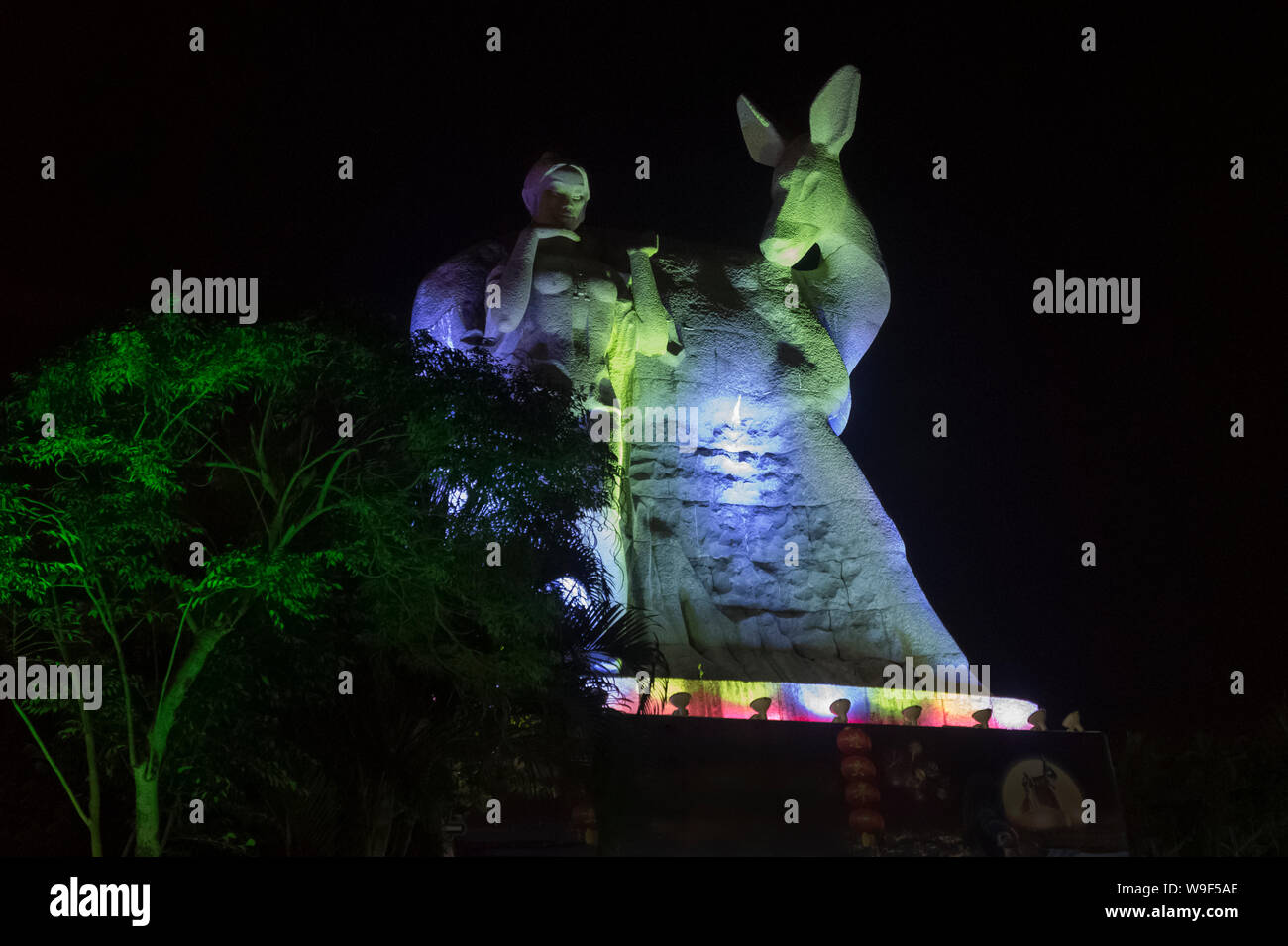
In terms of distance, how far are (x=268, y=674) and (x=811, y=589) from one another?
773 centimetres

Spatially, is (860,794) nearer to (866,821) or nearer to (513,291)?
(866,821)

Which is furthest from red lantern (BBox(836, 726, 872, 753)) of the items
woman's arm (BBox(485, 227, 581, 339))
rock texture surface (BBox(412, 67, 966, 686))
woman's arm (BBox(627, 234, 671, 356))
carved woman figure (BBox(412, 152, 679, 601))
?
woman's arm (BBox(485, 227, 581, 339))

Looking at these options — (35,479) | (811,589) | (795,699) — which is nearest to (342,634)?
(35,479)

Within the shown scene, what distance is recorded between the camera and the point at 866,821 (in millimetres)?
14617

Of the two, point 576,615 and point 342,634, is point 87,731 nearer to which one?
point 342,634

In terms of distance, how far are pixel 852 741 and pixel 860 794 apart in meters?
0.54

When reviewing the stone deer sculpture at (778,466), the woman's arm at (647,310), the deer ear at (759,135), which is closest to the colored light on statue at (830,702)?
the stone deer sculpture at (778,466)

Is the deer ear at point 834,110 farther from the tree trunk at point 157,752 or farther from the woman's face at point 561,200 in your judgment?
the tree trunk at point 157,752

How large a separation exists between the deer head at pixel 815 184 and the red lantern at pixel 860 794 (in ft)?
23.7

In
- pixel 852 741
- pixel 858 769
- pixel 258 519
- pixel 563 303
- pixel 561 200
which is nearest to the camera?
pixel 258 519

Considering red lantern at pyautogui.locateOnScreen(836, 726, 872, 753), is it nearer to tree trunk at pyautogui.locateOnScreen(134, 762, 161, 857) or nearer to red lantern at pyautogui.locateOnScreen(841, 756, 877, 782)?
red lantern at pyautogui.locateOnScreen(841, 756, 877, 782)

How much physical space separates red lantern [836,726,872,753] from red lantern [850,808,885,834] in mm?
598

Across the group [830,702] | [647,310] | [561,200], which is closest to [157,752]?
[830,702]

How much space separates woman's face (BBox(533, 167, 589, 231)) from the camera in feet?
57.9
